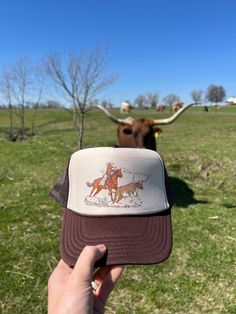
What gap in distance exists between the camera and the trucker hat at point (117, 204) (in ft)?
7.06

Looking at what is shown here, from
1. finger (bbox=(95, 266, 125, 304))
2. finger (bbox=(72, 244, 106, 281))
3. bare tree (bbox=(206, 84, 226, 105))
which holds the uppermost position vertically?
bare tree (bbox=(206, 84, 226, 105))

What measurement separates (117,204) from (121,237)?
0.82ft

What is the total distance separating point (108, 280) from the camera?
218 centimetres

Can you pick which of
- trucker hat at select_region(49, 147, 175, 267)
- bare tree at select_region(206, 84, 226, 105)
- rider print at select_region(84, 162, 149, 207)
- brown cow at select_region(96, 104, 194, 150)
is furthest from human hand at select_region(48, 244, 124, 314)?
bare tree at select_region(206, 84, 226, 105)

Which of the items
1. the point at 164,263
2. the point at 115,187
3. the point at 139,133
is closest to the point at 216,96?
the point at 139,133

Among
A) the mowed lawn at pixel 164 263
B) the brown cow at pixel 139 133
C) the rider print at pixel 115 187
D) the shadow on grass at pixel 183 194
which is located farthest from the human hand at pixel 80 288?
the brown cow at pixel 139 133

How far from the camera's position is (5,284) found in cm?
435

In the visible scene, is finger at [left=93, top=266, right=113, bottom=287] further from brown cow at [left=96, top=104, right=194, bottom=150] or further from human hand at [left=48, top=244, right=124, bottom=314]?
brown cow at [left=96, top=104, right=194, bottom=150]

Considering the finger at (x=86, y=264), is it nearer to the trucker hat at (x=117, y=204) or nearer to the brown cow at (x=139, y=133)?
the trucker hat at (x=117, y=204)

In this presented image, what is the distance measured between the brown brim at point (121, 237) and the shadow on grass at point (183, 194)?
4.69 meters

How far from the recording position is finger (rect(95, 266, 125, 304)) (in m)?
Answer: 2.15

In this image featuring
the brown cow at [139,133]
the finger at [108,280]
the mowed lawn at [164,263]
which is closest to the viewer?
the finger at [108,280]

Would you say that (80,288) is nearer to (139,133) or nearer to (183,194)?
(183,194)

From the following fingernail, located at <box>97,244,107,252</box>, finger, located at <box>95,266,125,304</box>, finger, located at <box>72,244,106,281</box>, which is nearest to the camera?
finger, located at <box>72,244,106,281</box>
